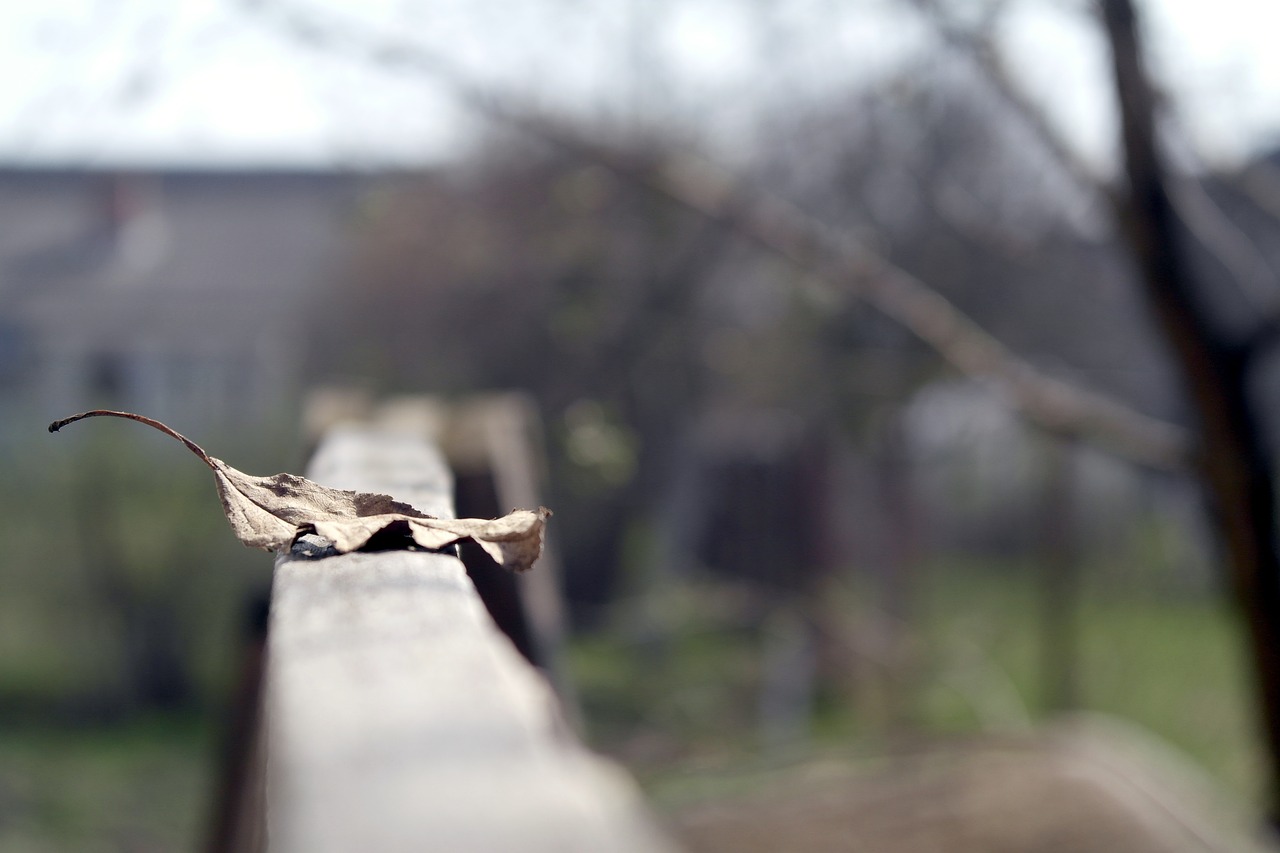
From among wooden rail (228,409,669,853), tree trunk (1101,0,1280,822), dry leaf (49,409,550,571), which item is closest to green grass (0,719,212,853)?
tree trunk (1101,0,1280,822)

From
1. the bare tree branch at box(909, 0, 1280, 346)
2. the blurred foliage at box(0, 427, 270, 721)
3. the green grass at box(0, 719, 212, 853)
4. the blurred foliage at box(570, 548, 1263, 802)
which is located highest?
the bare tree branch at box(909, 0, 1280, 346)

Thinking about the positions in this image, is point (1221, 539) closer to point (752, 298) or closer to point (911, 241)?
point (911, 241)

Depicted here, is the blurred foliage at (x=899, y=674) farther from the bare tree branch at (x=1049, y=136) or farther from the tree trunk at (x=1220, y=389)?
the bare tree branch at (x=1049, y=136)

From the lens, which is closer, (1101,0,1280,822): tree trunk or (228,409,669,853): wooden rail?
(228,409,669,853): wooden rail

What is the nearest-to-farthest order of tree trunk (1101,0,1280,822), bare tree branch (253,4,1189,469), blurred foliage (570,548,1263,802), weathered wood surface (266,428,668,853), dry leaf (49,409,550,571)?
weathered wood surface (266,428,668,853)
dry leaf (49,409,550,571)
tree trunk (1101,0,1280,822)
bare tree branch (253,4,1189,469)
blurred foliage (570,548,1263,802)

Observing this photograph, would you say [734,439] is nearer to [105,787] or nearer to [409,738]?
[105,787]

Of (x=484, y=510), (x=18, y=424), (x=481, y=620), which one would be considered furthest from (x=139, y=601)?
(x=481, y=620)

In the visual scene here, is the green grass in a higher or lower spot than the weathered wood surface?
lower

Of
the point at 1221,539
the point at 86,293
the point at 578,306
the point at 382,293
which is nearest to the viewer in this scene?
the point at 1221,539

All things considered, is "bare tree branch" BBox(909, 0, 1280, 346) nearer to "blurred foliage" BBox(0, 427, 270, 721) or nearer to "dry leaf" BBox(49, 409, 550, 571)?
"dry leaf" BBox(49, 409, 550, 571)
